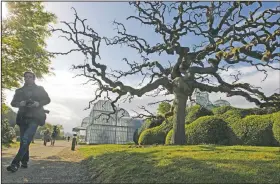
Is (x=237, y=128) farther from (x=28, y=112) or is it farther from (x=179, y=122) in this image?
(x=28, y=112)

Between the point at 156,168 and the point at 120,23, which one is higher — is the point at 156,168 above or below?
below

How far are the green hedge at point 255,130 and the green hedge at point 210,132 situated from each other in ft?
2.27

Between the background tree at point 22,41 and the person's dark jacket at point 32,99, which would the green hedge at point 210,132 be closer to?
the background tree at point 22,41

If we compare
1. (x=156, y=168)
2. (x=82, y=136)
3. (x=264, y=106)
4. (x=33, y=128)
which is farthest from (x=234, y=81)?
(x=82, y=136)

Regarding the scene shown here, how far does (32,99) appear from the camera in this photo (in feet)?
19.8

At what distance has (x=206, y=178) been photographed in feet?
17.1

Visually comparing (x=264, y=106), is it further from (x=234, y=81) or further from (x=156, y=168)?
(x=156, y=168)

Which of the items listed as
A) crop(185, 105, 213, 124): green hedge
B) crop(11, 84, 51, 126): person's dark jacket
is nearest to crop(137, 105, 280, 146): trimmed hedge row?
crop(185, 105, 213, 124): green hedge

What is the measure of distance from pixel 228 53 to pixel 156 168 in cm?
895

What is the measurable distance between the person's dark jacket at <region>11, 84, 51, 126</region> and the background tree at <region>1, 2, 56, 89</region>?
28.9 ft

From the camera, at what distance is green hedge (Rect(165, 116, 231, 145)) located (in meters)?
15.7

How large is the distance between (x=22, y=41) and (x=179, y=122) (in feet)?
29.5

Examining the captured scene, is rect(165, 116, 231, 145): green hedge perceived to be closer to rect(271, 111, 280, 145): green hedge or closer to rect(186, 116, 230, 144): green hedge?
rect(186, 116, 230, 144): green hedge

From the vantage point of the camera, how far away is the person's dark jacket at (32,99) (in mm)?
5930
